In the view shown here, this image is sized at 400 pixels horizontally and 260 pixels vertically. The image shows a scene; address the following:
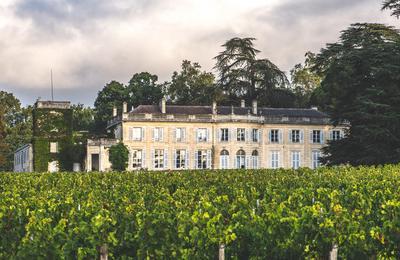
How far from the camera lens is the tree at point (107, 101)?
271 ft

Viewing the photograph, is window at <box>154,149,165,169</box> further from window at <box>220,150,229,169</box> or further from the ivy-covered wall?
the ivy-covered wall

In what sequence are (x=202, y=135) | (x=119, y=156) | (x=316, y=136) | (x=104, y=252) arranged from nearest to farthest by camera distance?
(x=104, y=252), (x=119, y=156), (x=202, y=135), (x=316, y=136)

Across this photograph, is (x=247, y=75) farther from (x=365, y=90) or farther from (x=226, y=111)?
(x=365, y=90)

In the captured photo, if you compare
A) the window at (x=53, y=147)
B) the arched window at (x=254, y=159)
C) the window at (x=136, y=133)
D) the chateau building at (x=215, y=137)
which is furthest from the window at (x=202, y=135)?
the window at (x=53, y=147)

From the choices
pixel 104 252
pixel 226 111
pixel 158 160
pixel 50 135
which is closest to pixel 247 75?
pixel 226 111

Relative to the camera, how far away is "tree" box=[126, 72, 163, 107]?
82.4 metres

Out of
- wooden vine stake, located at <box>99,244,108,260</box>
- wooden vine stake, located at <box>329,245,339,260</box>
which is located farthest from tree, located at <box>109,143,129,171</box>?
wooden vine stake, located at <box>329,245,339,260</box>

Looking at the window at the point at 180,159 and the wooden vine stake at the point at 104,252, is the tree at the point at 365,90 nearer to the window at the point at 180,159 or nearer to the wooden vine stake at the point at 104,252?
the window at the point at 180,159

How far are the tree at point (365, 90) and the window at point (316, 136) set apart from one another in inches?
911

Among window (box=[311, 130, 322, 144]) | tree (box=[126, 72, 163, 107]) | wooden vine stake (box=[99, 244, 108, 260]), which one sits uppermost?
tree (box=[126, 72, 163, 107])

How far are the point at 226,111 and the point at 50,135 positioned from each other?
17.4 meters

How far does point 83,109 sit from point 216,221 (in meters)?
85.0

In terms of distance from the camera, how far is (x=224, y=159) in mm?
68500

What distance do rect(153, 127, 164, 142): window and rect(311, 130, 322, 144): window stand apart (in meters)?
15.4
